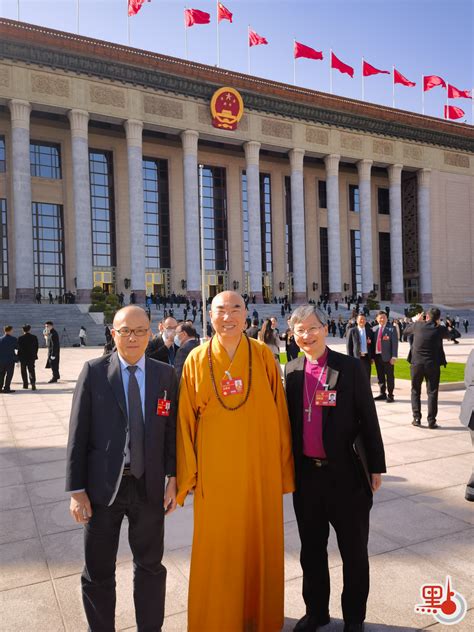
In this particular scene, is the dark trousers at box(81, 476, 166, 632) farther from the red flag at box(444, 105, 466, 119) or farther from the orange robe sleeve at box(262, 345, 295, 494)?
the red flag at box(444, 105, 466, 119)

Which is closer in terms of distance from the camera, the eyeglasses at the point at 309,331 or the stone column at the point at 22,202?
the eyeglasses at the point at 309,331

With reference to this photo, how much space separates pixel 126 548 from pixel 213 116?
40.4 m

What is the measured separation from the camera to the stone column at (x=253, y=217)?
42375 mm

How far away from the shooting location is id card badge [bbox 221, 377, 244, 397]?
2.90 m

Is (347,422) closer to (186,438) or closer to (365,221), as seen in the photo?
(186,438)

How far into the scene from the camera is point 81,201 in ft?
119

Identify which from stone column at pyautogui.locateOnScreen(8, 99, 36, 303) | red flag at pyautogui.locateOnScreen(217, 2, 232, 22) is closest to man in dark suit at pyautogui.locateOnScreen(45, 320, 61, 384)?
stone column at pyautogui.locateOnScreen(8, 99, 36, 303)

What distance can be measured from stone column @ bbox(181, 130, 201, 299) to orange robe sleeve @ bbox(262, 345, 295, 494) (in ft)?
122

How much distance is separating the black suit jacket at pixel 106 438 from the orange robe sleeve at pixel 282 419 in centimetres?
66

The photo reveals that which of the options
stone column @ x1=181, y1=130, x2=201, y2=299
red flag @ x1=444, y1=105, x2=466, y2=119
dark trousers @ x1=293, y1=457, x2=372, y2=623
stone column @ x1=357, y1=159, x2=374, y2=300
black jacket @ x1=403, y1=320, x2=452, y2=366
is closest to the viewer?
dark trousers @ x1=293, y1=457, x2=372, y2=623

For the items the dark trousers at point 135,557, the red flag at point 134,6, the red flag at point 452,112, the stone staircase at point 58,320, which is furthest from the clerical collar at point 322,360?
the red flag at point 452,112

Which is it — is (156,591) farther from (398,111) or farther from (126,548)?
(398,111)

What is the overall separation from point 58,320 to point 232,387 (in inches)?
1182

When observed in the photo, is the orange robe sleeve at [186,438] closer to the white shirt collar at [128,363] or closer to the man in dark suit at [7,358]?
the white shirt collar at [128,363]
